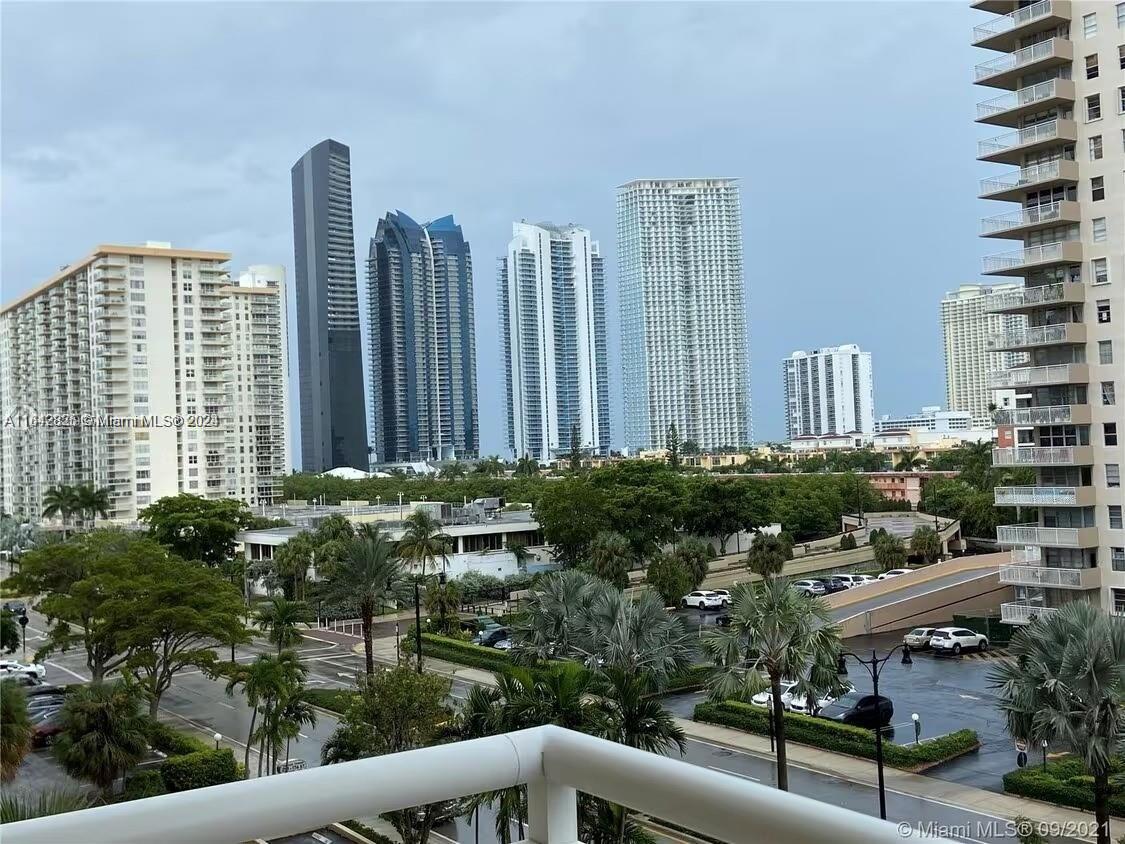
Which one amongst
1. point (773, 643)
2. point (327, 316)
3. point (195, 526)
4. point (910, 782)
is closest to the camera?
point (773, 643)

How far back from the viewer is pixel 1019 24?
33.9 feet

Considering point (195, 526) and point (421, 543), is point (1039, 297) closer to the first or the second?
point (421, 543)

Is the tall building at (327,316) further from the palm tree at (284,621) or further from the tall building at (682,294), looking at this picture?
the palm tree at (284,621)

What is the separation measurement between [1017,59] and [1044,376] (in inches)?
133

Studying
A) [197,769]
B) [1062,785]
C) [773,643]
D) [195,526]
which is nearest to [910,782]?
[1062,785]

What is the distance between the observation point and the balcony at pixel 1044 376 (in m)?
9.92

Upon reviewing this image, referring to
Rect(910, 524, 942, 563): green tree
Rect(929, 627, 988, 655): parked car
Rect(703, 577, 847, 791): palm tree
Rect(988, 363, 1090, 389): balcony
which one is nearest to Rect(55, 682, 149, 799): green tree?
Rect(703, 577, 847, 791): palm tree

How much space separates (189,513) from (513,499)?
6.79 m

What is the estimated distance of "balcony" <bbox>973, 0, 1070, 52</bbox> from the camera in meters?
10.0

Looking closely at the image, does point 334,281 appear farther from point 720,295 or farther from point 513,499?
point 720,295

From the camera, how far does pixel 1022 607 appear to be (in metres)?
10.3

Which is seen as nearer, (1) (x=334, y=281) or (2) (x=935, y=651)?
(2) (x=935, y=651)

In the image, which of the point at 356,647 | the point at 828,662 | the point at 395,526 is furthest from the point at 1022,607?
the point at 395,526

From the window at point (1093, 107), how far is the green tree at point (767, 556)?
6873 mm
